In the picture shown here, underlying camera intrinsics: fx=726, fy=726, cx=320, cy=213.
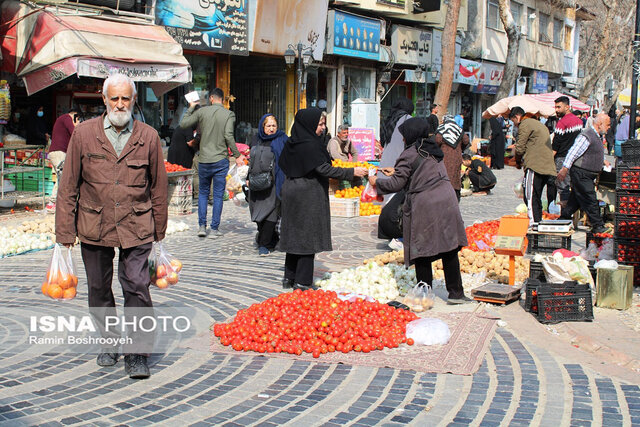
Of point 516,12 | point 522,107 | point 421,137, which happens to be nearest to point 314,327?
point 421,137

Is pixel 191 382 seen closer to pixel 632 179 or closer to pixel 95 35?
pixel 632 179

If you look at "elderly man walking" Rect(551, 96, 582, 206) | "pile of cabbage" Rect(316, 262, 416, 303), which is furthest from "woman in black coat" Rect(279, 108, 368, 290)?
"elderly man walking" Rect(551, 96, 582, 206)

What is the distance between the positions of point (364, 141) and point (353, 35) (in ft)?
29.1

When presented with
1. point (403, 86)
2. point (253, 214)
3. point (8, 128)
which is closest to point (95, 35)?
point (8, 128)

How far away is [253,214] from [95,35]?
20.3 feet

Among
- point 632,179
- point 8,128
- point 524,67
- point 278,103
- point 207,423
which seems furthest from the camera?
point 524,67

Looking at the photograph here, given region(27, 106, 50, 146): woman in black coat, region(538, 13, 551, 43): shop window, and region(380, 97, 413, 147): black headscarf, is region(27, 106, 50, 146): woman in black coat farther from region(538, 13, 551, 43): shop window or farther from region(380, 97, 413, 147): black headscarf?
region(538, 13, 551, 43): shop window

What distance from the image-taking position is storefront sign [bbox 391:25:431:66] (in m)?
28.2

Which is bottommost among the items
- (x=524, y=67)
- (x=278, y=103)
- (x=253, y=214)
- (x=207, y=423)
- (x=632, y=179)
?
(x=207, y=423)

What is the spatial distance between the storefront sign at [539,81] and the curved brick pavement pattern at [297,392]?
38.9 m

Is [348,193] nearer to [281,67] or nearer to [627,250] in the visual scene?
[627,250]

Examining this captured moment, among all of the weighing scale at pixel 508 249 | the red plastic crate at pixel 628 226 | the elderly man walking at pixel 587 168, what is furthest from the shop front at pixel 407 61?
the weighing scale at pixel 508 249

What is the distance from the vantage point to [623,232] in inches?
315

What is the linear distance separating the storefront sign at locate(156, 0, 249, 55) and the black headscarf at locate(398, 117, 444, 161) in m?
12.0
